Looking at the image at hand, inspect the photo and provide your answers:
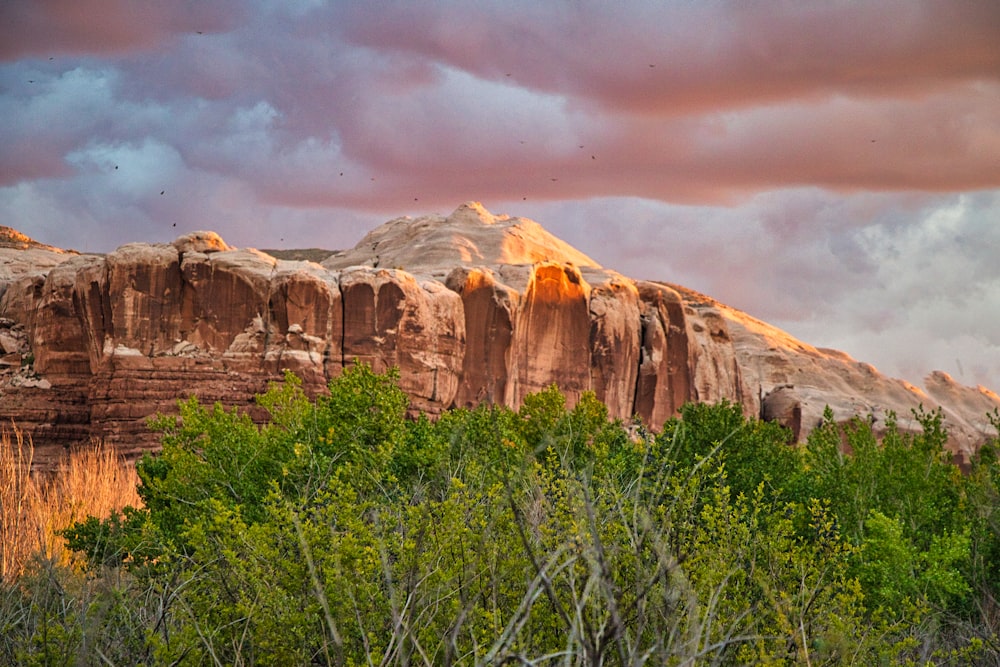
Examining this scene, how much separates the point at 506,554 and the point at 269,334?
104ft

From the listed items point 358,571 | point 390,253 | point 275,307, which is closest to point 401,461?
point 358,571

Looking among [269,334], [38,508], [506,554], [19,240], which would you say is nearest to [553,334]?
[269,334]

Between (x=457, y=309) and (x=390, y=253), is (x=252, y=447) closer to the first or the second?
(x=457, y=309)

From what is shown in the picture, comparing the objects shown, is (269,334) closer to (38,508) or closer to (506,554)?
(38,508)

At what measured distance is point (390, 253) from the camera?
58.2 m

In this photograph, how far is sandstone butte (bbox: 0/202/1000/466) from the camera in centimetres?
3553

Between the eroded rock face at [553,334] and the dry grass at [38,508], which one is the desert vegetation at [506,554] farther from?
the eroded rock face at [553,334]

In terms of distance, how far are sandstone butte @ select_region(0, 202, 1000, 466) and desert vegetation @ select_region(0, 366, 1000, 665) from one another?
710 inches

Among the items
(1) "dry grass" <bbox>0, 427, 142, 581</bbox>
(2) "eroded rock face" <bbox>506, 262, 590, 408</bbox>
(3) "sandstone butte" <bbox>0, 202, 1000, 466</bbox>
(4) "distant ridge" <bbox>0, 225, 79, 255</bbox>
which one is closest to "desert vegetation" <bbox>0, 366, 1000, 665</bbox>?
(1) "dry grass" <bbox>0, 427, 142, 581</bbox>

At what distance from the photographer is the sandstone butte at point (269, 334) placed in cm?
3553

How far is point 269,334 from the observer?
36344 mm

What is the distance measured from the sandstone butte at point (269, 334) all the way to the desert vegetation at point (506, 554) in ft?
59.2

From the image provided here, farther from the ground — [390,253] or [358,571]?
[390,253]

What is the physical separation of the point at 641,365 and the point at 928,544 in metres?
39.6
